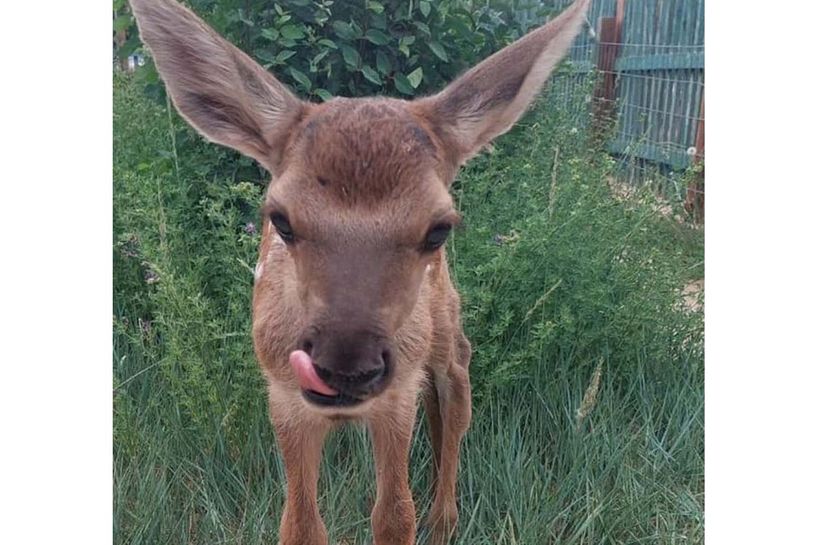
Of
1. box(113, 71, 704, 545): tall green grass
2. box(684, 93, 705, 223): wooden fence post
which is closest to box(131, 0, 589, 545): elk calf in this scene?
box(113, 71, 704, 545): tall green grass

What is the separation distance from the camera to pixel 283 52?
1928 mm

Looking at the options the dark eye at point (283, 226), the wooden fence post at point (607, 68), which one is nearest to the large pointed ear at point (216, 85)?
the dark eye at point (283, 226)

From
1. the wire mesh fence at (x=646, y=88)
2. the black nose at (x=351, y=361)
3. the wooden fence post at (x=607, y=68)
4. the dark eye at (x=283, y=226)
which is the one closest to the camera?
the black nose at (x=351, y=361)

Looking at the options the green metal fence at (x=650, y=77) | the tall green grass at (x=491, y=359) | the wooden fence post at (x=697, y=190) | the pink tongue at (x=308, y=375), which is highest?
the green metal fence at (x=650, y=77)

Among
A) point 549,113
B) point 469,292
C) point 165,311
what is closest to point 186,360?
point 165,311

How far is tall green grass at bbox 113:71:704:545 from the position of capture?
187cm

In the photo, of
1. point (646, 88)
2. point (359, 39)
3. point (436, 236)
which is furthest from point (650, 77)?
point (436, 236)

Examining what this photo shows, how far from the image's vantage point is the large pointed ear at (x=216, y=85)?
53.3 inches

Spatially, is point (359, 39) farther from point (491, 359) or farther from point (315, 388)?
point (315, 388)

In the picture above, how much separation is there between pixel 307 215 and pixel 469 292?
3.19ft

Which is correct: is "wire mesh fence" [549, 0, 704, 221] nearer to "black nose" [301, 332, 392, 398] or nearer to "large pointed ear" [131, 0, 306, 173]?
"large pointed ear" [131, 0, 306, 173]

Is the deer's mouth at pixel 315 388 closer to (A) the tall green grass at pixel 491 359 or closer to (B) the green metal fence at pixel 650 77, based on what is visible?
(A) the tall green grass at pixel 491 359

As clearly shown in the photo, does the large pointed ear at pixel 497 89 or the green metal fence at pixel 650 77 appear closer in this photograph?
the large pointed ear at pixel 497 89

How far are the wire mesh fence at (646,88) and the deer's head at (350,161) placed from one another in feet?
2.05
